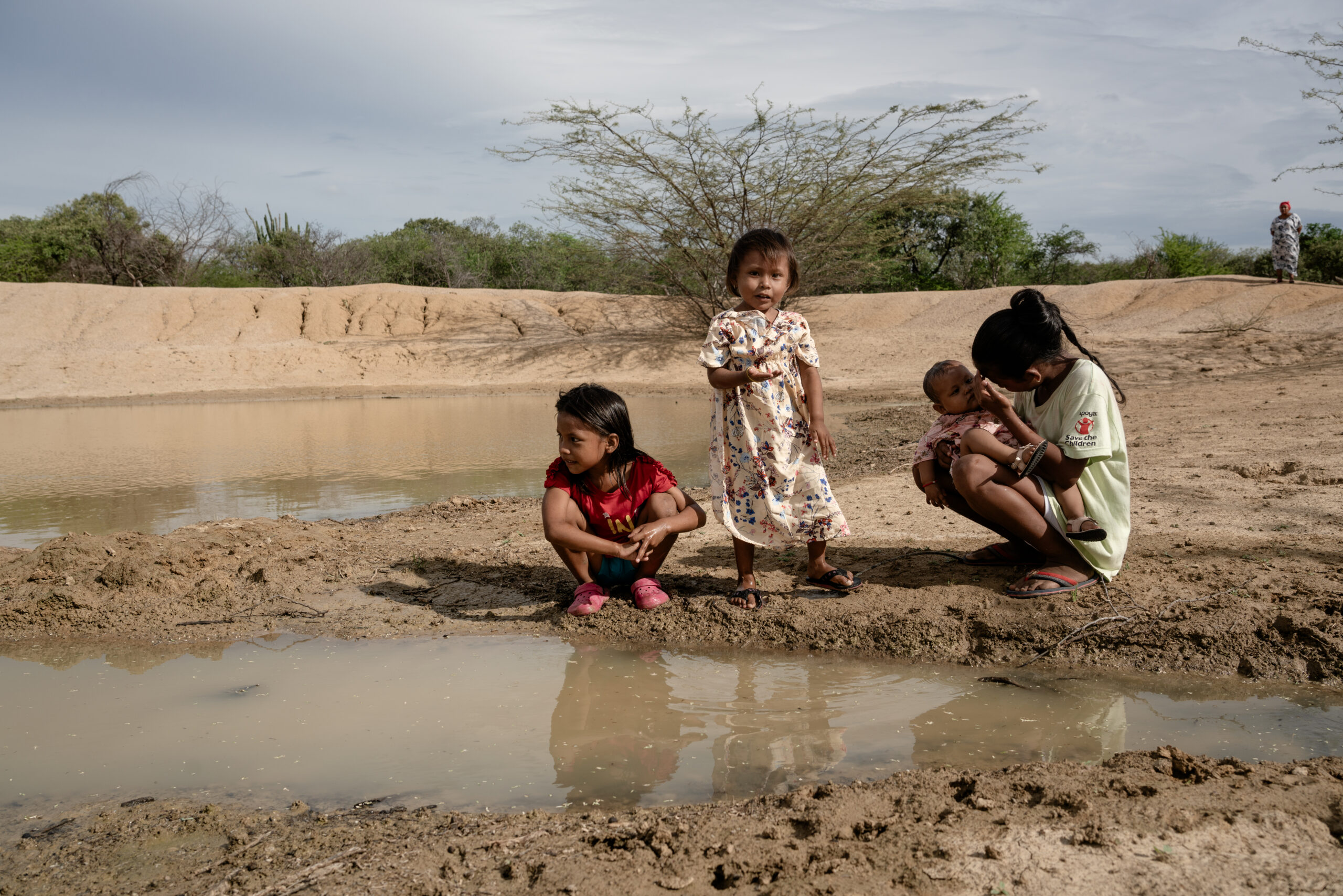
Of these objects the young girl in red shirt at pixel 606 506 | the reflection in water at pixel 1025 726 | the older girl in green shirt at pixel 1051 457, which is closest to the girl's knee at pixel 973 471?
the older girl in green shirt at pixel 1051 457

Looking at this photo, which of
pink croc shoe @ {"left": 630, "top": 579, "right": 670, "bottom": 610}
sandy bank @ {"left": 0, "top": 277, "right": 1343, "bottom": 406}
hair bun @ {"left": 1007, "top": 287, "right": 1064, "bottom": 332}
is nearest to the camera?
hair bun @ {"left": 1007, "top": 287, "right": 1064, "bottom": 332}

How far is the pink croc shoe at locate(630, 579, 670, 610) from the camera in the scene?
3.60 m

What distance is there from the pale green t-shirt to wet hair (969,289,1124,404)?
0.26ft

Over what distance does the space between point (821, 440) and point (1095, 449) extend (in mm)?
971

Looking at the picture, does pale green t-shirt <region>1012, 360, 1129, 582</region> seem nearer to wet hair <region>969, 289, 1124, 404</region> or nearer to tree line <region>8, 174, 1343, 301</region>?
wet hair <region>969, 289, 1124, 404</region>

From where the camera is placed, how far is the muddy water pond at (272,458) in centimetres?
635

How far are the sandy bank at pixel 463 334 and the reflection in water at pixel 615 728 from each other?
1187 cm

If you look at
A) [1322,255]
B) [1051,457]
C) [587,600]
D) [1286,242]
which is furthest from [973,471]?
[1322,255]

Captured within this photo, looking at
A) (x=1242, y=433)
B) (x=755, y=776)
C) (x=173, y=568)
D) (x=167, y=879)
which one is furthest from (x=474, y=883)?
(x=1242, y=433)

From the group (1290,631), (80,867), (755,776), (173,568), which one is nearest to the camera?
(80,867)

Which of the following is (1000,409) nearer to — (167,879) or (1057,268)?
(167,879)

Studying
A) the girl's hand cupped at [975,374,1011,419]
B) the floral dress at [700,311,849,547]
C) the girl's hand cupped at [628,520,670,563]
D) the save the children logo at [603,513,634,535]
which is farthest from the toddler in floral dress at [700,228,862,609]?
the girl's hand cupped at [975,374,1011,419]

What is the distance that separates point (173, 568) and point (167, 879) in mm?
2522

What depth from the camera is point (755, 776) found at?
2.40 metres
